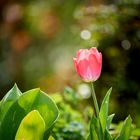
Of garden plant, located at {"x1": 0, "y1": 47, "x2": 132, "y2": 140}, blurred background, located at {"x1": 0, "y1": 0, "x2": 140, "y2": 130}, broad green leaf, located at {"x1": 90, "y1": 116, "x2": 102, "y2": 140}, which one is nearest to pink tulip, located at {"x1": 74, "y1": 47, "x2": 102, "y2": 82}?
garden plant, located at {"x1": 0, "y1": 47, "x2": 132, "y2": 140}

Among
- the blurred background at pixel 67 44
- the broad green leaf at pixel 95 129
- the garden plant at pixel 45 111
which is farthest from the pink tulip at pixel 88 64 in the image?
the blurred background at pixel 67 44

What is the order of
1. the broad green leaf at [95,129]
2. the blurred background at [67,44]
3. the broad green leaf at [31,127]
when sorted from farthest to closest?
the blurred background at [67,44] < the broad green leaf at [95,129] < the broad green leaf at [31,127]

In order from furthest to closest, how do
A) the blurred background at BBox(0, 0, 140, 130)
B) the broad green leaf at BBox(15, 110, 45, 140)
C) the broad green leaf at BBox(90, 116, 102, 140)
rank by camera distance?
the blurred background at BBox(0, 0, 140, 130)
the broad green leaf at BBox(90, 116, 102, 140)
the broad green leaf at BBox(15, 110, 45, 140)

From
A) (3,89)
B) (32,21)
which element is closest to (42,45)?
(32,21)

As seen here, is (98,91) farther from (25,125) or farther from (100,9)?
(25,125)

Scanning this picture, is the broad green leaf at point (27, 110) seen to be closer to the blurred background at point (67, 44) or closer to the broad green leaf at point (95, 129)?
the broad green leaf at point (95, 129)

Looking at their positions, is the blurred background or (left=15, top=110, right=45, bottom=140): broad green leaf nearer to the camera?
(left=15, top=110, right=45, bottom=140): broad green leaf

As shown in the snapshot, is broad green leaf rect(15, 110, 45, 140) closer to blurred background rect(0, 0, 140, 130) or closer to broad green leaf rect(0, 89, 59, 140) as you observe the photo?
broad green leaf rect(0, 89, 59, 140)
